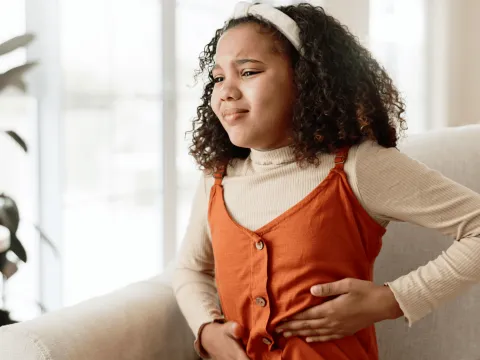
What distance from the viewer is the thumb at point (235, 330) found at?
113 cm

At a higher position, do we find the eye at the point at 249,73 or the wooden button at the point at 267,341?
the eye at the point at 249,73

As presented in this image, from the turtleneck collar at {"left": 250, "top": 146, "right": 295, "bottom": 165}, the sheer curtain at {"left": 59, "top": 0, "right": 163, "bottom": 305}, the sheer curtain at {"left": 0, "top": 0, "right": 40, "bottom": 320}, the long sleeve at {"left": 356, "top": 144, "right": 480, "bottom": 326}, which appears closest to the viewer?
the long sleeve at {"left": 356, "top": 144, "right": 480, "bottom": 326}

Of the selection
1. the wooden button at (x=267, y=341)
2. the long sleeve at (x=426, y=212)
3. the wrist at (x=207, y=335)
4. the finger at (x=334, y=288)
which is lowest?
the wrist at (x=207, y=335)

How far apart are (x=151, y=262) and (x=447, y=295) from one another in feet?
5.32

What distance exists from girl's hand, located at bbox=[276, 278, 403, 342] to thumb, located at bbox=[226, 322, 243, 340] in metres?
0.11

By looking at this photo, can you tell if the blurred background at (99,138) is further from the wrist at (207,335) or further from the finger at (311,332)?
the finger at (311,332)

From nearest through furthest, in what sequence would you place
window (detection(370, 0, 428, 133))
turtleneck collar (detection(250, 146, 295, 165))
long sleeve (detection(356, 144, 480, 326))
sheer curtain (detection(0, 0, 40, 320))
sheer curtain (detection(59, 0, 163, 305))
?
1. long sleeve (detection(356, 144, 480, 326))
2. turtleneck collar (detection(250, 146, 295, 165))
3. sheer curtain (detection(0, 0, 40, 320))
4. sheer curtain (detection(59, 0, 163, 305))
5. window (detection(370, 0, 428, 133))

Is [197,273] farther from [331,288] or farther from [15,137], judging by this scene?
[15,137]

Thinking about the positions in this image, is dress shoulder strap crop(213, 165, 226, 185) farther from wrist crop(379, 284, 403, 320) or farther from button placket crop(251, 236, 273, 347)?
wrist crop(379, 284, 403, 320)

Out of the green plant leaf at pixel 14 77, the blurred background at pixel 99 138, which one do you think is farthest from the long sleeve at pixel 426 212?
the blurred background at pixel 99 138

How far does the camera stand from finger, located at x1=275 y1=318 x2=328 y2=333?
107 centimetres

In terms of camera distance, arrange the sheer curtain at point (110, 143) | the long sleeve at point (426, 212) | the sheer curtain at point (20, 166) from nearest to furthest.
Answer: the long sleeve at point (426, 212), the sheer curtain at point (20, 166), the sheer curtain at point (110, 143)

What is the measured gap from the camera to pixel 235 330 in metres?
1.13

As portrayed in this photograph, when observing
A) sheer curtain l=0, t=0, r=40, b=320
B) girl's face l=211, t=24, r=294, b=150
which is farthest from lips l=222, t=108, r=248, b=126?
sheer curtain l=0, t=0, r=40, b=320
